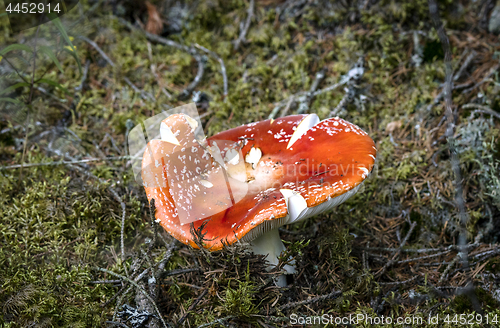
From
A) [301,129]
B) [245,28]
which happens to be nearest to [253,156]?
[301,129]

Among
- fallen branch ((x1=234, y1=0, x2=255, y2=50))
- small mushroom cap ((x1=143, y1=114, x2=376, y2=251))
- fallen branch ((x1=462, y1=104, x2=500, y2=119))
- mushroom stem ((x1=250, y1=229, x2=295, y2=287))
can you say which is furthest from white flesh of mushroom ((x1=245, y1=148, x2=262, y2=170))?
fallen branch ((x1=462, y1=104, x2=500, y2=119))

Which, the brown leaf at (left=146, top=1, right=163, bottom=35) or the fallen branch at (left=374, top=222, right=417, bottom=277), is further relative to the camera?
the brown leaf at (left=146, top=1, right=163, bottom=35)

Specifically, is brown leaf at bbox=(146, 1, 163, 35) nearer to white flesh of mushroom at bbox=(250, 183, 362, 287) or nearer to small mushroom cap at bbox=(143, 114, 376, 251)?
small mushroom cap at bbox=(143, 114, 376, 251)

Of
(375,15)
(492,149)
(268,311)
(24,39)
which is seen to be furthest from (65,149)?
(492,149)

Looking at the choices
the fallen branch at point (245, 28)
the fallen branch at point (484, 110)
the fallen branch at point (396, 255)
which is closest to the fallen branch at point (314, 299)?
the fallen branch at point (396, 255)

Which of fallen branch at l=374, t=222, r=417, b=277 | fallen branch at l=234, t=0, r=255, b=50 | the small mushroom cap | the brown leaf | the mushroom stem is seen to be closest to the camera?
the small mushroom cap

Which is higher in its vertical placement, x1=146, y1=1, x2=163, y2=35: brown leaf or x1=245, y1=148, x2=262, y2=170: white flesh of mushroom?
x1=146, y1=1, x2=163, y2=35: brown leaf

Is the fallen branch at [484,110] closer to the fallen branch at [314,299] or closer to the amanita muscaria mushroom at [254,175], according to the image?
the amanita muscaria mushroom at [254,175]

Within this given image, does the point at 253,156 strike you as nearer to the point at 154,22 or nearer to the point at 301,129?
the point at 301,129

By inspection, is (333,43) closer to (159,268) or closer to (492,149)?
(492,149)
